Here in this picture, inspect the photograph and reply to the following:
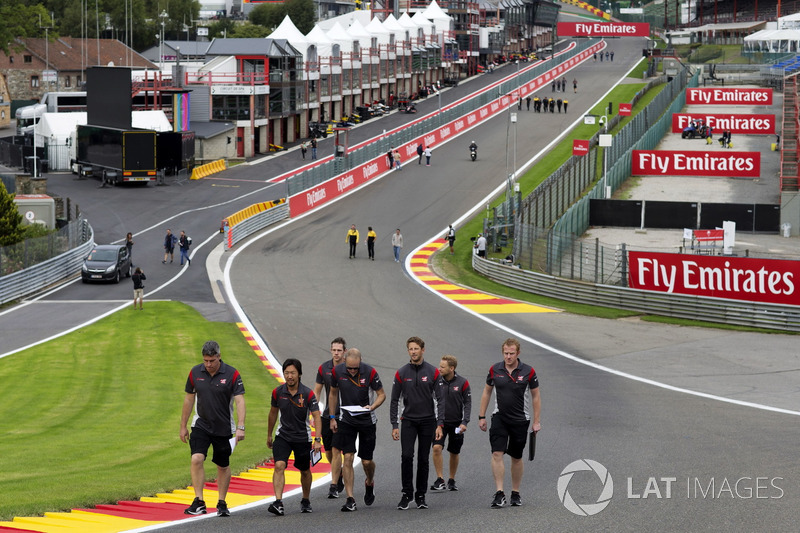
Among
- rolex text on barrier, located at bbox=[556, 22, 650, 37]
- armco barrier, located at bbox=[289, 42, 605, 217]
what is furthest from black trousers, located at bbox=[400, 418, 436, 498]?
rolex text on barrier, located at bbox=[556, 22, 650, 37]

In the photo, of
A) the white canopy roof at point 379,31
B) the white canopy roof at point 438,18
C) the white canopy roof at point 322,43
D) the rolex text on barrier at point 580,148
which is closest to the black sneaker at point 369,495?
the rolex text on barrier at point 580,148

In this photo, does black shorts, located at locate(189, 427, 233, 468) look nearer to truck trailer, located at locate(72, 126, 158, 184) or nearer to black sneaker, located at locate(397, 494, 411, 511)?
black sneaker, located at locate(397, 494, 411, 511)

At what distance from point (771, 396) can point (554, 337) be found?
867cm

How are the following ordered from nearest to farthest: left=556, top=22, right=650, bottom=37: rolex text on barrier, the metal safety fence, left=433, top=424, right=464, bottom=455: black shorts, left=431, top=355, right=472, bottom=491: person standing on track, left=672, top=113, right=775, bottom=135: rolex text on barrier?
left=431, top=355, right=472, bottom=491: person standing on track, left=433, top=424, right=464, bottom=455: black shorts, the metal safety fence, left=672, top=113, right=775, bottom=135: rolex text on barrier, left=556, top=22, right=650, bottom=37: rolex text on barrier

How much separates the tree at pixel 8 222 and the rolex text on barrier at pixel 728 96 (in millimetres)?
65087

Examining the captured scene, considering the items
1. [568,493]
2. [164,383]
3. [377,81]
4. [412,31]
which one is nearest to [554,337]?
[164,383]

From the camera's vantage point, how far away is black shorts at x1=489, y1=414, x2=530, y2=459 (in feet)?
42.2

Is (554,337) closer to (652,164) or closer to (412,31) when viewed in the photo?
(652,164)

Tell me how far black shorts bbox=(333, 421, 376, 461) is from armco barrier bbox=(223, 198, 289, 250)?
35878 millimetres

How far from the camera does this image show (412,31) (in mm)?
118000

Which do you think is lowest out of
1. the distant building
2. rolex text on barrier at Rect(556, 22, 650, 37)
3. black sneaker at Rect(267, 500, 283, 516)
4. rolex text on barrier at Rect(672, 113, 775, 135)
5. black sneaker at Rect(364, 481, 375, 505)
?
black sneaker at Rect(364, 481, 375, 505)

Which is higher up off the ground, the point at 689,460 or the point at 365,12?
the point at 365,12

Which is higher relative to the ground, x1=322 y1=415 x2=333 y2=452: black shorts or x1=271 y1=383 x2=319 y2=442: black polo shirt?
x1=271 y1=383 x2=319 y2=442: black polo shirt

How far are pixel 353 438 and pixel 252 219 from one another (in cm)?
3952
